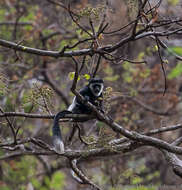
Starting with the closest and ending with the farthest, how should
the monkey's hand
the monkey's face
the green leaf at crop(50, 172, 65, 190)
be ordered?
1. the monkey's hand
2. the monkey's face
3. the green leaf at crop(50, 172, 65, 190)

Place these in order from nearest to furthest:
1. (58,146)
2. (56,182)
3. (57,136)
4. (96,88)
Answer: (58,146)
(57,136)
(96,88)
(56,182)

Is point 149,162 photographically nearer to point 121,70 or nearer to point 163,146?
point 121,70

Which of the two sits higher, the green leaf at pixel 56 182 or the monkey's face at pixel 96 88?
the monkey's face at pixel 96 88

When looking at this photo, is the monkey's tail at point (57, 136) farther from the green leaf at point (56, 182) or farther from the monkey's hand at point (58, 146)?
the green leaf at point (56, 182)

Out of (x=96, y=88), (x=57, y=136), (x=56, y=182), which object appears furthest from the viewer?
(x=56, y=182)

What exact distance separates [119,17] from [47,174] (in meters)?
4.39

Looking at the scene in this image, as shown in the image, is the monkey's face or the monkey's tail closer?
the monkey's tail

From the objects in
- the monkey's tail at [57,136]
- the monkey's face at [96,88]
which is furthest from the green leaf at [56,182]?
the monkey's tail at [57,136]

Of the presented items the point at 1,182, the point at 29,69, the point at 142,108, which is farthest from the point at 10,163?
the point at 142,108

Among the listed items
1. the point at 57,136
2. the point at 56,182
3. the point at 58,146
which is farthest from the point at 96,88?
the point at 56,182

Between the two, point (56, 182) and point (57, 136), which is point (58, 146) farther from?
point (56, 182)

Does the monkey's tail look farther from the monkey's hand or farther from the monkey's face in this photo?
the monkey's face

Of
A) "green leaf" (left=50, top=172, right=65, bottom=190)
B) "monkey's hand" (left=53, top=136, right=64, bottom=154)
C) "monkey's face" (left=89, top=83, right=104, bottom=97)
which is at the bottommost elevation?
"green leaf" (left=50, top=172, right=65, bottom=190)

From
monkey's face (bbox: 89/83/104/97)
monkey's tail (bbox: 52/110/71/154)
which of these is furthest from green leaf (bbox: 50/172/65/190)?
monkey's tail (bbox: 52/110/71/154)
